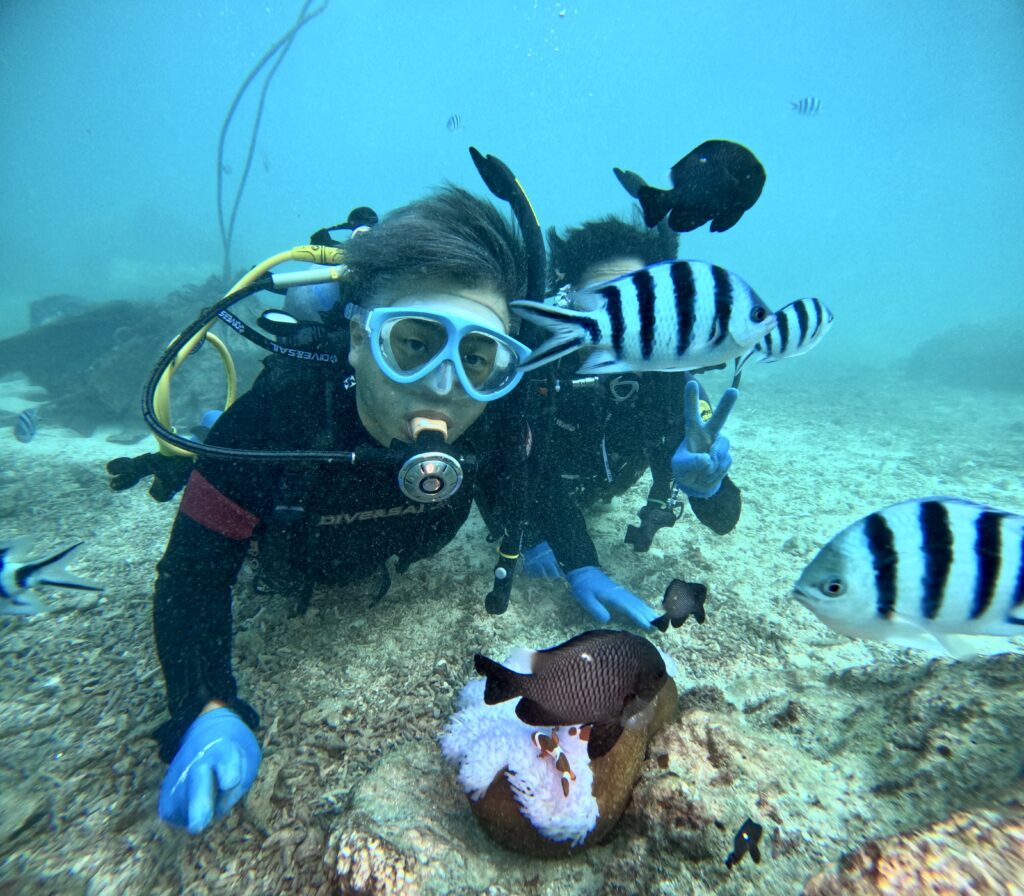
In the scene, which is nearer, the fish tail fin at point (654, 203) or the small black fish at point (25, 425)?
the fish tail fin at point (654, 203)

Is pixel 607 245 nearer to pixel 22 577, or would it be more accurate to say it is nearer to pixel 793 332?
pixel 793 332

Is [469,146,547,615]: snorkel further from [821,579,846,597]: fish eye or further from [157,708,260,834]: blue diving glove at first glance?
[821,579,846,597]: fish eye

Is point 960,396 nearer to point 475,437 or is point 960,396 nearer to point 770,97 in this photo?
point 475,437

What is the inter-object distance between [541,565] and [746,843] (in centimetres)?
245

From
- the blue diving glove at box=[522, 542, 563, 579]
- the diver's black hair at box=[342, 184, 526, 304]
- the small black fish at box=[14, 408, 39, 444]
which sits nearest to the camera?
the diver's black hair at box=[342, 184, 526, 304]

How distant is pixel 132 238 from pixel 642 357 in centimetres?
5766

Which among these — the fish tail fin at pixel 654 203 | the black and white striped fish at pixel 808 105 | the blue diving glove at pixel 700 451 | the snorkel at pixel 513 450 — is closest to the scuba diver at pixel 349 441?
the snorkel at pixel 513 450

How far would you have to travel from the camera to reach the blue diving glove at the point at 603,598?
120 inches

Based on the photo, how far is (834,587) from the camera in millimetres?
1149

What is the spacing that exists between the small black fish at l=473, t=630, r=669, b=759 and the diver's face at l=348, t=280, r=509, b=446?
1330 millimetres

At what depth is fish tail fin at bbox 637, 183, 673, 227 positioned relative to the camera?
1886 mm

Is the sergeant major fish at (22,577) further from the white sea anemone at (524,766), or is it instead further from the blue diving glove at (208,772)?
the white sea anemone at (524,766)

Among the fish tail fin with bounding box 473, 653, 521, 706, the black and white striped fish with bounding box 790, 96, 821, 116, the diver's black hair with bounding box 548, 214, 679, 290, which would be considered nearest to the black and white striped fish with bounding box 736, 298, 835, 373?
the fish tail fin with bounding box 473, 653, 521, 706

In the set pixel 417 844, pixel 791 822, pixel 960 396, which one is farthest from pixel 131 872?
pixel 960 396
